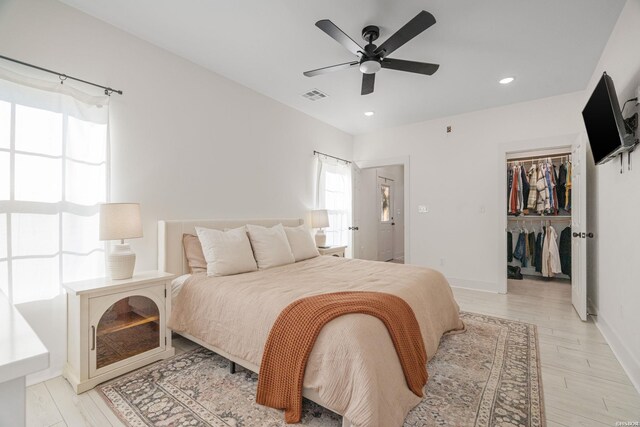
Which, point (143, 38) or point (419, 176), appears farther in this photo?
point (419, 176)

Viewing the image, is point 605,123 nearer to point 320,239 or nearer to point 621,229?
point 621,229

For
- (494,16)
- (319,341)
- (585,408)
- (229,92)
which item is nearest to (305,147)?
(229,92)

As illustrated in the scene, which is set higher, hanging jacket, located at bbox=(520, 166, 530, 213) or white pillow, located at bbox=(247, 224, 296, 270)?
hanging jacket, located at bbox=(520, 166, 530, 213)

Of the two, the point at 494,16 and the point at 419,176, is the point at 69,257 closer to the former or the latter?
the point at 494,16

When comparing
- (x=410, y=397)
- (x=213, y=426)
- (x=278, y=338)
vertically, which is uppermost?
(x=278, y=338)

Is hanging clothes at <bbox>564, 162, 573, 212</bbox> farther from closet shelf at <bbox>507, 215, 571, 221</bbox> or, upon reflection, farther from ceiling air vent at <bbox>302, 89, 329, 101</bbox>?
ceiling air vent at <bbox>302, 89, 329, 101</bbox>

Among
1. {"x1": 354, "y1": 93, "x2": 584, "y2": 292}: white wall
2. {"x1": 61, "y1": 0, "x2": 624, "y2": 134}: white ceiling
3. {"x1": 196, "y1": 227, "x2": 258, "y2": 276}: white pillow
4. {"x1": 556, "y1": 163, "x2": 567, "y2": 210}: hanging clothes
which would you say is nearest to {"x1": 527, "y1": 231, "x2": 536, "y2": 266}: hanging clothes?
{"x1": 556, "y1": 163, "x2": 567, "y2": 210}: hanging clothes

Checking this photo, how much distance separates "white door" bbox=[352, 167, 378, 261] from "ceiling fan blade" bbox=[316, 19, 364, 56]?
3338 millimetres

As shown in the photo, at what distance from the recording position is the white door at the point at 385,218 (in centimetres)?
678

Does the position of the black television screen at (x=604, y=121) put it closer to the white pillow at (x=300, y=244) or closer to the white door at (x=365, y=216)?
the white pillow at (x=300, y=244)

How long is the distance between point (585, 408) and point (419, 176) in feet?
12.2

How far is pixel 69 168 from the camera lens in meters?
2.21

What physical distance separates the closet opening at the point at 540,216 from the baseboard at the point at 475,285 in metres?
1.13

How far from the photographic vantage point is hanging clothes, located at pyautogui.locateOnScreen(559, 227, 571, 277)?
194 inches
